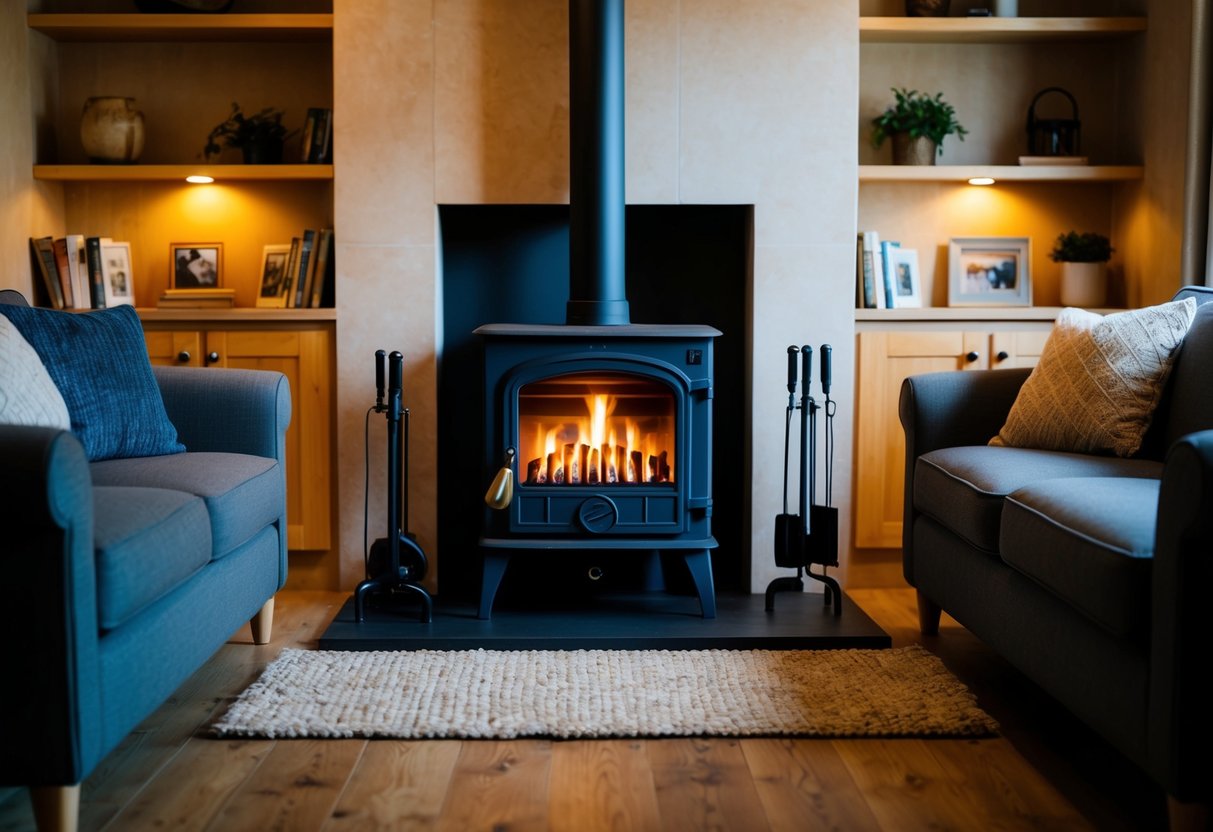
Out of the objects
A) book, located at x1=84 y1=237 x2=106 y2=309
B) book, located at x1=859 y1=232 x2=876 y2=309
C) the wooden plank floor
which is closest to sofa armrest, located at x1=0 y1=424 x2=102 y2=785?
the wooden plank floor

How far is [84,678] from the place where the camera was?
5.97 ft

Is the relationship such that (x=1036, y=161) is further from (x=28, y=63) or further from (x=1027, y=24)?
(x=28, y=63)

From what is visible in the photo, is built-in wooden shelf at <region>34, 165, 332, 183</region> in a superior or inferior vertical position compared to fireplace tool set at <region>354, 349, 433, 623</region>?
superior

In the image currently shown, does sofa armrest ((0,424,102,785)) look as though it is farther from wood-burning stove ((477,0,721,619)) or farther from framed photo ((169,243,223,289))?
framed photo ((169,243,223,289))

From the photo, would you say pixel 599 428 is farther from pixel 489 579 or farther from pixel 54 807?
pixel 54 807

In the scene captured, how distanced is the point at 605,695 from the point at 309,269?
5.79 feet

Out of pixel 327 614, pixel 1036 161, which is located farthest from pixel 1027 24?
pixel 327 614

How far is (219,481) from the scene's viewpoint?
2.56 meters

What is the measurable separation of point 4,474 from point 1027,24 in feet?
10.6

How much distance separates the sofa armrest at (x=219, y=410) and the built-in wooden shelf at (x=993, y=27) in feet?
6.96

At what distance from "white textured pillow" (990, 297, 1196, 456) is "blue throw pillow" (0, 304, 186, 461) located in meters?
2.09

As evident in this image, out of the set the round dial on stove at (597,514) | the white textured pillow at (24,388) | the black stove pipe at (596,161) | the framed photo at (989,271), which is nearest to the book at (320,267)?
the black stove pipe at (596,161)

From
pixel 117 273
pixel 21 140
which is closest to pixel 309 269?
pixel 117 273

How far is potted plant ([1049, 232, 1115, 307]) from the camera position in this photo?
3.84 meters
